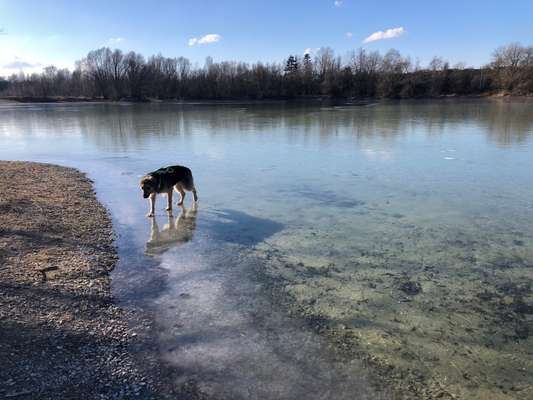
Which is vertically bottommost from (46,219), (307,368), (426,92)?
(307,368)

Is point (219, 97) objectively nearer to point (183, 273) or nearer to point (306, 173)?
point (306, 173)

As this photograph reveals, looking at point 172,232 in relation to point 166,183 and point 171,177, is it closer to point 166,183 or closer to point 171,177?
point 166,183

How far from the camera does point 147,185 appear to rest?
24.2ft

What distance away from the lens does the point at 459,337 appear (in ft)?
13.0

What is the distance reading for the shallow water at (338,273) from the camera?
3541 millimetres

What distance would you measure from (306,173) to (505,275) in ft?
22.6

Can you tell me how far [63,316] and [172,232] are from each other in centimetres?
294

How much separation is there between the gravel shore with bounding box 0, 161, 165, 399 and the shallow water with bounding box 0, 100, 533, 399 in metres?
0.32

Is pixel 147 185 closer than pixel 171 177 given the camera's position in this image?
Yes

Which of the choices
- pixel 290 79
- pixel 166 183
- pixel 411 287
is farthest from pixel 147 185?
pixel 290 79

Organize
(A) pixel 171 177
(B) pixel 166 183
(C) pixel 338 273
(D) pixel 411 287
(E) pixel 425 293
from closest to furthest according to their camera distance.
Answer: (E) pixel 425 293 → (D) pixel 411 287 → (C) pixel 338 273 → (B) pixel 166 183 → (A) pixel 171 177

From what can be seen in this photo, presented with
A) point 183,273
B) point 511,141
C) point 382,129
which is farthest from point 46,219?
point 382,129

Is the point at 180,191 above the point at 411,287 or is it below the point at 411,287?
above

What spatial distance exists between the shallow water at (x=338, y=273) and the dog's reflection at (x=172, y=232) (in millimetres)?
46
